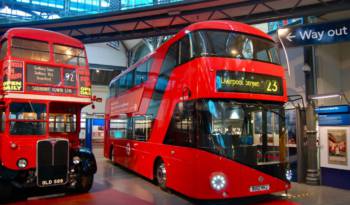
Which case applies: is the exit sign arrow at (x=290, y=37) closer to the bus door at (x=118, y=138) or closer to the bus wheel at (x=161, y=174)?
the bus wheel at (x=161, y=174)

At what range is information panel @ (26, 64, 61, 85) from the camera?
7398 mm

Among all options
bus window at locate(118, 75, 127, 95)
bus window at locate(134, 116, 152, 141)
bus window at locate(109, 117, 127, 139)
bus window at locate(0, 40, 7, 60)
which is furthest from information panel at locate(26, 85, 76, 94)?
bus window at locate(118, 75, 127, 95)

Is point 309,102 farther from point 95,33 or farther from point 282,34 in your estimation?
point 95,33

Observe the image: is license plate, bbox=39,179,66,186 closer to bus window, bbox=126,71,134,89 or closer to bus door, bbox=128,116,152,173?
bus door, bbox=128,116,152,173

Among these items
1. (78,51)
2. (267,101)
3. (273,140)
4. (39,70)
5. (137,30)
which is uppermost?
(137,30)

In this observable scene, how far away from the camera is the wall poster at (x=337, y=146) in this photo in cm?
816

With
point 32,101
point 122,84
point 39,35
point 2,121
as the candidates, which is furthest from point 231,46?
point 122,84

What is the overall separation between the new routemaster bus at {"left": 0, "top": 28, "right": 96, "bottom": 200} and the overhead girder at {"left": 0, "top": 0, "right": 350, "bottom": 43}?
12.1 ft

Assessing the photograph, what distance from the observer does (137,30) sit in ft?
41.4

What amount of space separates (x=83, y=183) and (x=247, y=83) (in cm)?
473

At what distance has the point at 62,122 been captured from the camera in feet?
27.5

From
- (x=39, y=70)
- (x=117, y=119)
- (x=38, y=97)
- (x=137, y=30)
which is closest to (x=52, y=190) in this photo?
(x=38, y=97)

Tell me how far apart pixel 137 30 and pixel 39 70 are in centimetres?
580

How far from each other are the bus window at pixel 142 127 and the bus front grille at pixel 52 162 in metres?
2.35
